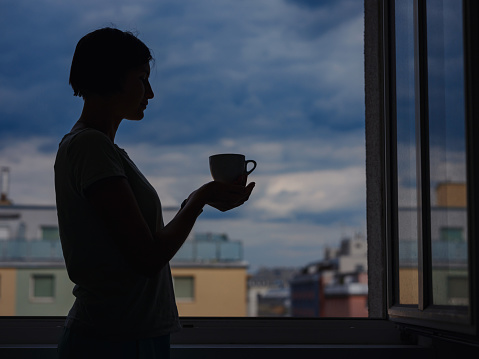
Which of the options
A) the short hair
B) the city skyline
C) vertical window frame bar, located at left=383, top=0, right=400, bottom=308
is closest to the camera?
the short hair

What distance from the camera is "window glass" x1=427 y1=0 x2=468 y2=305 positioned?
1022mm

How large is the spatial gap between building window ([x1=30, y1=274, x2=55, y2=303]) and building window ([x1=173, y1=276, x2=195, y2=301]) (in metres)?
4.85

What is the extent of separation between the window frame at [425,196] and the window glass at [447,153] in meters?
0.02

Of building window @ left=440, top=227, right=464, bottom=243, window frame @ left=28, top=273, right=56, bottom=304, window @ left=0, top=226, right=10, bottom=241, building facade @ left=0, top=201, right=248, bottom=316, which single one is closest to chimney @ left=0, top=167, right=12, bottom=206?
building facade @ left=0, top=201, right=248, bottom=316

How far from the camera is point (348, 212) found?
49.9 metres

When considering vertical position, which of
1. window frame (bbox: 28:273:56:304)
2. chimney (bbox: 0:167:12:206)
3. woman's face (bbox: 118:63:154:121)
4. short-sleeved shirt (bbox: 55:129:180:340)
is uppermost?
chimney (bbox: 0:167:12:206)

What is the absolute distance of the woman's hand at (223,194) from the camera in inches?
34.9

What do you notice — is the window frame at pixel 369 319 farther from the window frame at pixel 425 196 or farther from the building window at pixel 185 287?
the building window at pixel 185 287

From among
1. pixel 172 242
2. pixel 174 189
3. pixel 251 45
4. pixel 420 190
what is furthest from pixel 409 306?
pixel 251 45

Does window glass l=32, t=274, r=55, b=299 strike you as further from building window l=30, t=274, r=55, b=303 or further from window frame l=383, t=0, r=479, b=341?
window frame l=383, t=0, r=479, b=341

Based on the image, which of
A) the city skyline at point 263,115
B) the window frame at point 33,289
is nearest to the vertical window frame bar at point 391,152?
the window frame at point 33,289

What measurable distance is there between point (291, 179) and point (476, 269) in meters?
47.0

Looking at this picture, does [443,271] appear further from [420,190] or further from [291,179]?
[291,179]

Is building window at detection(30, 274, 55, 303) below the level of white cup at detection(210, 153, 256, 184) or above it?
below
